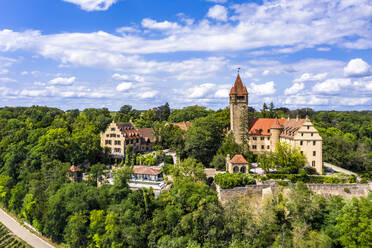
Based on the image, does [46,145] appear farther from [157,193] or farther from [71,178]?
[157,193]

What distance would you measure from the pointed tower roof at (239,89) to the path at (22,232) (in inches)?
1680

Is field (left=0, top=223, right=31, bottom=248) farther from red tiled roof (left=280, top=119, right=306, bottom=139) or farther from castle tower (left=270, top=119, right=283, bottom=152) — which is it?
red tiled roof (left=280, top=119, right=306, bottom=139)

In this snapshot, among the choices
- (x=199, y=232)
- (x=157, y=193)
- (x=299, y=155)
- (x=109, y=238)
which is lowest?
(x=109, y=238)

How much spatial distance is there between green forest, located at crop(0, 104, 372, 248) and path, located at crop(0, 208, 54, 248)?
1669 mm

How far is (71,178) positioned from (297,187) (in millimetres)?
39954

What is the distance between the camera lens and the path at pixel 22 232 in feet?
148

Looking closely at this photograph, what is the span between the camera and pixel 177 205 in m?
34.8

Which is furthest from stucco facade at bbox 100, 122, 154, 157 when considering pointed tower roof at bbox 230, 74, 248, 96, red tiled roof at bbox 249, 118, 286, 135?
red tiled roof at bbox 249, 118, 286, 135

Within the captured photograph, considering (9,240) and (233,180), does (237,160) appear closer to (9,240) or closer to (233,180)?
(233,180)

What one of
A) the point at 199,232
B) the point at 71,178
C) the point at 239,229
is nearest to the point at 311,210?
the point at 239,229

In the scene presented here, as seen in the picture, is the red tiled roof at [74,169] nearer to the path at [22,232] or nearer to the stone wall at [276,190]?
the path at [22,232]

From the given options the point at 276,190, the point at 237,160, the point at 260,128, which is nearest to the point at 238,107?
the point at 260,128

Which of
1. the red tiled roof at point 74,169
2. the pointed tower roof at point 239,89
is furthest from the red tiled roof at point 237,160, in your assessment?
the red tiled roof at point 74,169

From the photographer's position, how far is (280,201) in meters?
34.7
